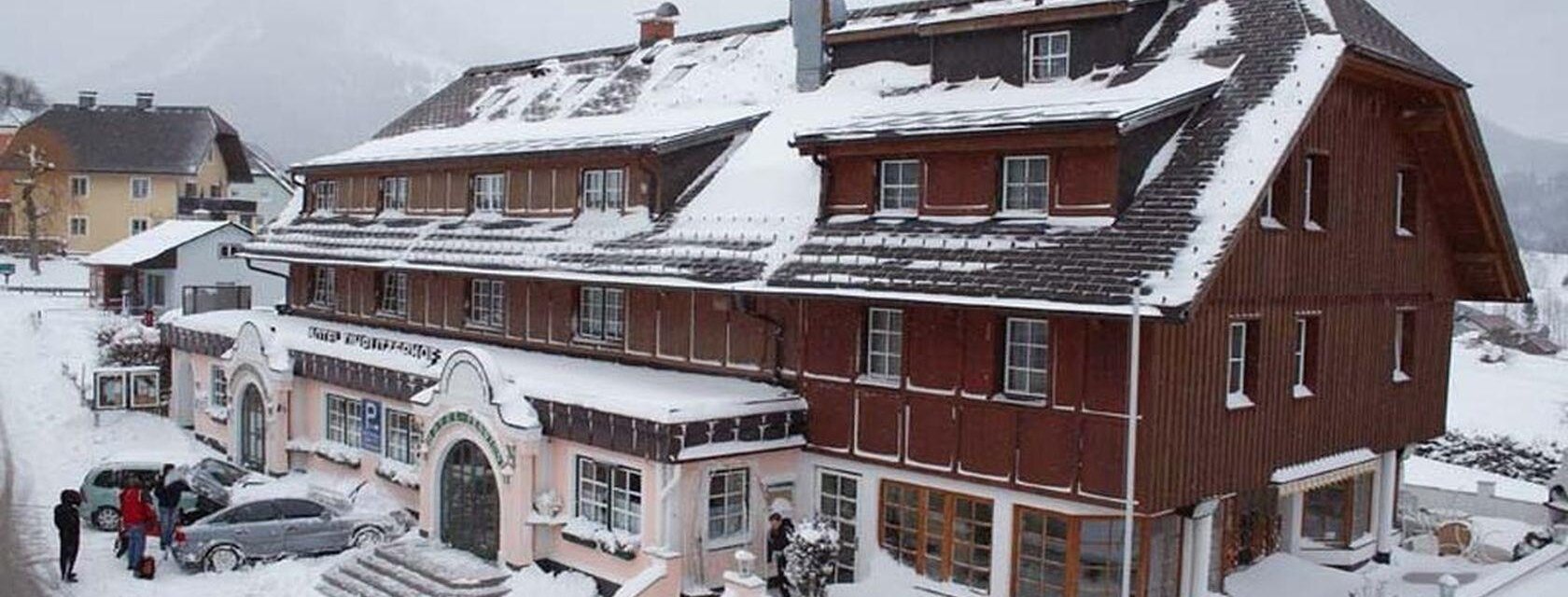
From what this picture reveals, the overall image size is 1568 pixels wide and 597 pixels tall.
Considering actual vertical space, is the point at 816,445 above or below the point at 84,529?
above

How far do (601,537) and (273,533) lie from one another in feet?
22.9

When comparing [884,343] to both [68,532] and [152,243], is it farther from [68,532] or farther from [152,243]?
[152,243]

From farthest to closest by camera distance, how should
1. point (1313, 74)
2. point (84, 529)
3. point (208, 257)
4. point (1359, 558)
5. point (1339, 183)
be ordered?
point (208, 257), point (84, 529), point (1359, 558), point (1339, 183), point (1313, 74)

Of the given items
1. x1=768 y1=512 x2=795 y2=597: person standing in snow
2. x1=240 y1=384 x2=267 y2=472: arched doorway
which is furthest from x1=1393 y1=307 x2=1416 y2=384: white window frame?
x1=240 y1=384 x2=267 y2=472: arched doorway

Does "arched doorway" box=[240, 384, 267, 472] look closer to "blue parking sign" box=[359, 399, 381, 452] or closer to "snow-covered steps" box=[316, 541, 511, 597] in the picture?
"blue parking sign" box=[359, 399, 381, 452]

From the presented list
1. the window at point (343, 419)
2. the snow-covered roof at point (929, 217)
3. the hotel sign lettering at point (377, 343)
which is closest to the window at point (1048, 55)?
the snow-covered roof at point (929, 217)

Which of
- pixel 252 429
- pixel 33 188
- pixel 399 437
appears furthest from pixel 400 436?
pixel 33 188

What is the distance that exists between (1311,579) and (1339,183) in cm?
646

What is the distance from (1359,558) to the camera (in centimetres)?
2480

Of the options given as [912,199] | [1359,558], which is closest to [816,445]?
[912,199]

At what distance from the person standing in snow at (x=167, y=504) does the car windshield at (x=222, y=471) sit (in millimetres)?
2719

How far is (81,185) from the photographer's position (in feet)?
239

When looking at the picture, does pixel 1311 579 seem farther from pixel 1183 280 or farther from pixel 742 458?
pixel 742 458

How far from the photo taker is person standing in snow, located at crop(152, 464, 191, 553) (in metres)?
25.0
